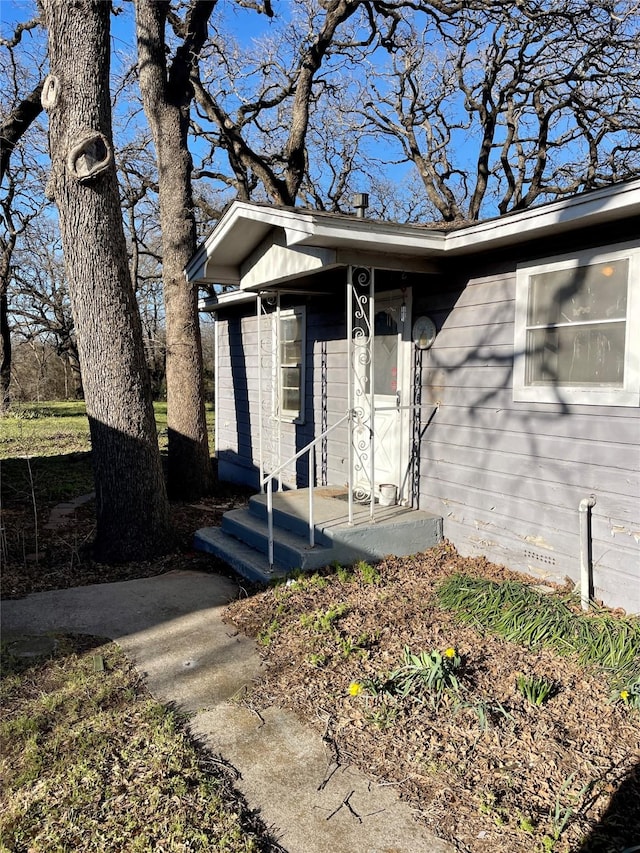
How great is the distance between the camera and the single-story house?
3912 mm

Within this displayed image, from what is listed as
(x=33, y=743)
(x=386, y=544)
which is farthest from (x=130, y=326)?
(x=33, y=743)

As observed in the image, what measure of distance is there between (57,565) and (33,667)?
7.00 feet

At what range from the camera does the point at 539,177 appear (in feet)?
46.3

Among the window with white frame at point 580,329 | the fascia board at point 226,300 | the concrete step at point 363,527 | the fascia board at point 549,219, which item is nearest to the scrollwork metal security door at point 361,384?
the concrete step at point 363,527

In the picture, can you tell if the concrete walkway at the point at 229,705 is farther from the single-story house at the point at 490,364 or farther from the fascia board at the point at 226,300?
the fascia board at the point at 226,300

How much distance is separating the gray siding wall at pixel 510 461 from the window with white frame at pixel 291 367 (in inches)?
85.2

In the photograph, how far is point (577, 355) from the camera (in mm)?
4156

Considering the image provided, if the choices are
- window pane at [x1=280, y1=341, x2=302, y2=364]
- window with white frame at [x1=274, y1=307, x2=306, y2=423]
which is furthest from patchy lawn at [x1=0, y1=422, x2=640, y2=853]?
window pane at [x1=280, y1=341, x2=302, y2=364]

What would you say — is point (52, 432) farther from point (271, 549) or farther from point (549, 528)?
point (549, 528)

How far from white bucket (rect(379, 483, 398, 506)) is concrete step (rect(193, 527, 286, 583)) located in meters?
1.29

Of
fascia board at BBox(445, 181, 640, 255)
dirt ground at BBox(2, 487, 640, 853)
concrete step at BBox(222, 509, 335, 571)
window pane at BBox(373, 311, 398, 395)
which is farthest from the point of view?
window pane at BBox(373, 311, 398, 395)

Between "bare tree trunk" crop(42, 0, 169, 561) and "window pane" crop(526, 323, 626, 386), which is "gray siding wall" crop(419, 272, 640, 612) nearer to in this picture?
"window pane" crop(526, 323, 626, 386)

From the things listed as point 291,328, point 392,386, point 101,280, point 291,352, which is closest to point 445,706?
point 392,386

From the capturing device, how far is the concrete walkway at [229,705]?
2.26 metres
